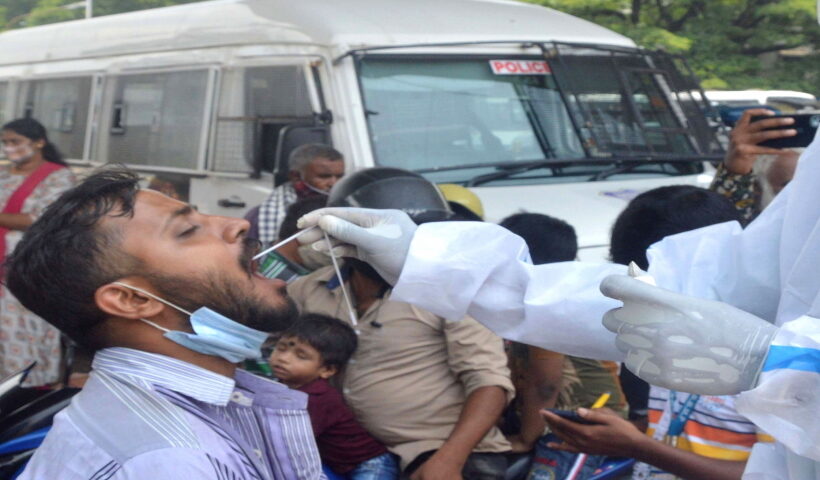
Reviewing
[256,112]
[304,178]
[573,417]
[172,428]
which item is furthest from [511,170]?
[172,428]

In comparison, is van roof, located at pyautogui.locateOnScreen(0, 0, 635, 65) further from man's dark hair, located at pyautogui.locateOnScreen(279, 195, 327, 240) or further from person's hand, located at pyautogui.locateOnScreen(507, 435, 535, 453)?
person's hand, located at pyautogui.locateOnScreen(507, 435, 535, 453)

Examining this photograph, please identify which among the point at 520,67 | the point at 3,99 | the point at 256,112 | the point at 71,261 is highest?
the point at 520,67

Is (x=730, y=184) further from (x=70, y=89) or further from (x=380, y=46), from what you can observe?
(x=70, y=89)

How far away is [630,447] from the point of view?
2.60 m

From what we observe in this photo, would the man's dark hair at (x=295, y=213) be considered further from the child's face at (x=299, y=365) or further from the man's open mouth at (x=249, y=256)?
the man's open mouth at (x=249, y=256)

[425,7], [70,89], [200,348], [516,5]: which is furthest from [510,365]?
[70,89]

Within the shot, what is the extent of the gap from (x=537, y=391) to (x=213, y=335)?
144cm

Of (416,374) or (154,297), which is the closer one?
(154,297)

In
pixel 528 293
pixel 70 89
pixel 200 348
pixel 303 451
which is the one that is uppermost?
pixel 528 293

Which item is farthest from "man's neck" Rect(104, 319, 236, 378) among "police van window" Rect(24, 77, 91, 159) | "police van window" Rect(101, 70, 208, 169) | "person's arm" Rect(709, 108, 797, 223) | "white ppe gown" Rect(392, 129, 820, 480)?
"police van window" Rect(24, 77, 91, 159)

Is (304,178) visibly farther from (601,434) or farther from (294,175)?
(601,434)

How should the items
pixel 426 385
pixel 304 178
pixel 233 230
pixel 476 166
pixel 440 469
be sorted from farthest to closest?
pixel 476 166 → pixel 304 178 → pixel 426 385 → pixel 440 469 → pixel 233 230

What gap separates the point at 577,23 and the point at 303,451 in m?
4.71

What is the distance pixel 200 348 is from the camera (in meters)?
2.18
